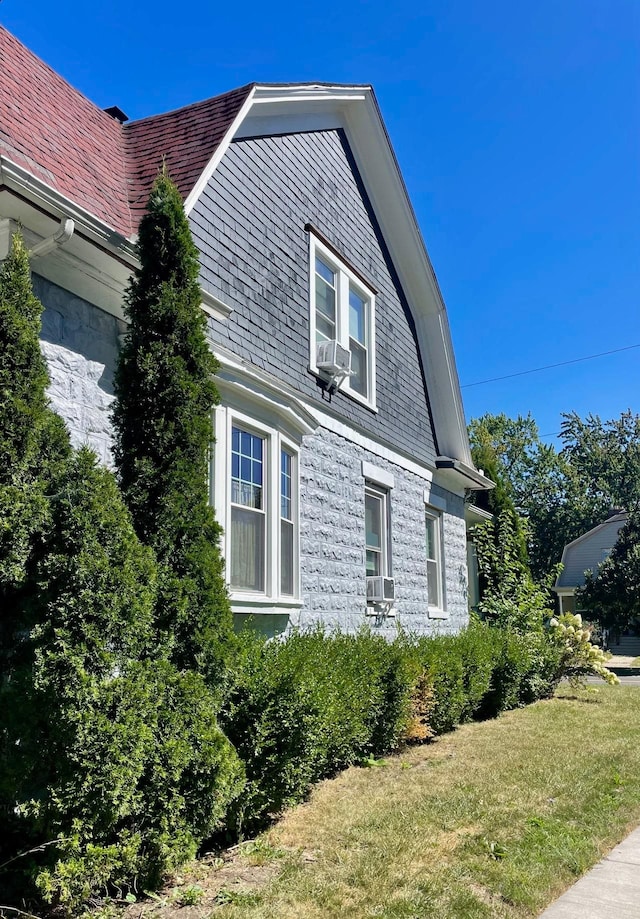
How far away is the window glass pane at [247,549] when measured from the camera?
7793 millimetres

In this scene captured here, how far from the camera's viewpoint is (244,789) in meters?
5.13

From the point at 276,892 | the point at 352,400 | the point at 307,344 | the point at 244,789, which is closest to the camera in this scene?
the point at 276,892

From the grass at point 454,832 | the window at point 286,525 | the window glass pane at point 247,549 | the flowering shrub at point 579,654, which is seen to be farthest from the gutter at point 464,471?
the window glass pane at point 247,549

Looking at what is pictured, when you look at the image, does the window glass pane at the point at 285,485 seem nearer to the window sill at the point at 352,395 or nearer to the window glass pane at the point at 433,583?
the window sill at the point at 352,395

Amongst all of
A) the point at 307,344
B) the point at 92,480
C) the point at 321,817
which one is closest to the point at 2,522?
the point at 92,480

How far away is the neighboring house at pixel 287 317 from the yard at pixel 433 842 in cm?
227

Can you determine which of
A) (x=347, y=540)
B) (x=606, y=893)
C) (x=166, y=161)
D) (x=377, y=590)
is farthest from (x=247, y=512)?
(x=606, y=893)

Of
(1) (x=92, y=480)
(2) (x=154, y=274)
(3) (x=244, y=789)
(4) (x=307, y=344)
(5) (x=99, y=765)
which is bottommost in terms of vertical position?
(3) (x=244, y=789)

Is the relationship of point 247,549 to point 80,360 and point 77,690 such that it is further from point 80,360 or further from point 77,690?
point 77,690

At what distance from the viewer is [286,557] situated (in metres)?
8.84

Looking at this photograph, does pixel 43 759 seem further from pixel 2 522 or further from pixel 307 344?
pixel 307 344

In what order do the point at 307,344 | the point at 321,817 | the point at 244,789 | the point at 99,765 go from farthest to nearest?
the point at 307,344
the point at 321,817
the point at 244,789
the point at 99,765

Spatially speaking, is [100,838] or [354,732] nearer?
[100,838]

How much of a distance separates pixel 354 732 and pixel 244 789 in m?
1.87
